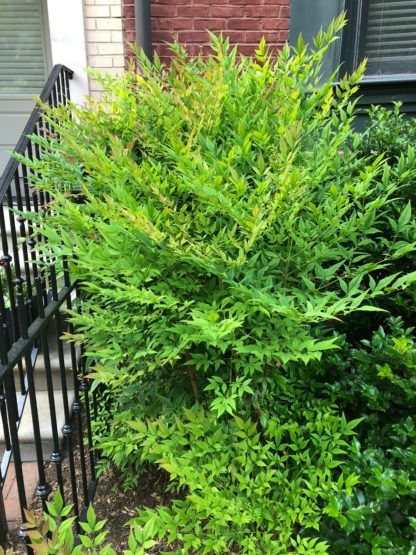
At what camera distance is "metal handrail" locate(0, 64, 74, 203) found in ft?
10.5

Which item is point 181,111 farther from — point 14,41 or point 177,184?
point 14,41

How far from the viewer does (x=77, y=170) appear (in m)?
2.53

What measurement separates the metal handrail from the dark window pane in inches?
106

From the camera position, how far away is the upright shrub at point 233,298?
1780mm

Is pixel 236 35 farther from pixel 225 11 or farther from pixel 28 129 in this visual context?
pixel 28 129

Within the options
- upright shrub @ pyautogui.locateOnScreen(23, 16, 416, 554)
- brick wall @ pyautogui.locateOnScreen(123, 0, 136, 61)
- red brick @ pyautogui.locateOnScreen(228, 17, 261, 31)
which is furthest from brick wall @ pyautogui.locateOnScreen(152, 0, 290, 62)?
upright shrub @ pyautogui.locateOnScreen(23, 16, 416, 554)

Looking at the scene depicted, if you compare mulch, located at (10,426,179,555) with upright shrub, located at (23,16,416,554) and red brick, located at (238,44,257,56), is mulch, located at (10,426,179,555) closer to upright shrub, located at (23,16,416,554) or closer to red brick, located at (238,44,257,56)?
upright shrub, located at (23,16,416,554)

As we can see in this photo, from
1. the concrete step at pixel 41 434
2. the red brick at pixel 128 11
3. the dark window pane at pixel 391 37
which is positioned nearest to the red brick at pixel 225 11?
the red brick at pixel 128 11

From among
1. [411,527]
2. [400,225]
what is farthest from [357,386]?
[400,225]

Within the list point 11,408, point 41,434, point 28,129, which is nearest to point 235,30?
point 28,129

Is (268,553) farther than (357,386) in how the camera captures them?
No

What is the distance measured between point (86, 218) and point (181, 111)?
0.65 m

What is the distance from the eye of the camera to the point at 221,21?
4203 mm

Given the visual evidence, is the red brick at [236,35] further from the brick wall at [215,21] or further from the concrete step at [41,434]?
the concrete step at [41,434]
